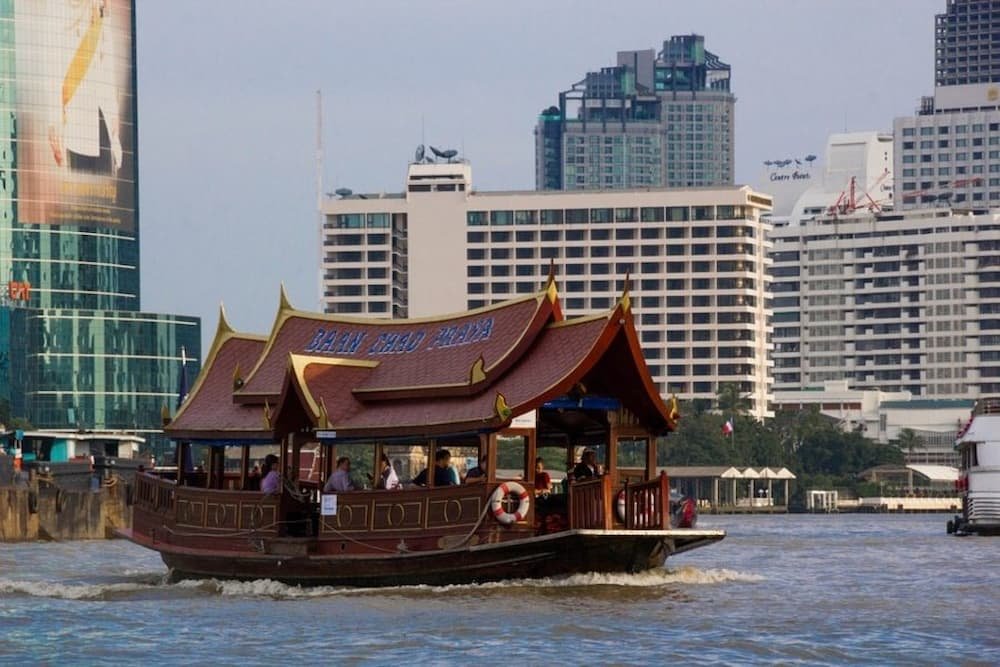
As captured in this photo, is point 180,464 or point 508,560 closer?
point 508,560

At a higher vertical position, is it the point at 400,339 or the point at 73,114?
the point at 73,114

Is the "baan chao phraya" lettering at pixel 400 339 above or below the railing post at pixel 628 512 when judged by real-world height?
above

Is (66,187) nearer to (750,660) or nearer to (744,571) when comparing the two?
(744,571)

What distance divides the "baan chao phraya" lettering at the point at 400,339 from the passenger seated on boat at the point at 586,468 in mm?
2207

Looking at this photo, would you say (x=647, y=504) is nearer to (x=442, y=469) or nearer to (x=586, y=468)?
(x=586, y=468)

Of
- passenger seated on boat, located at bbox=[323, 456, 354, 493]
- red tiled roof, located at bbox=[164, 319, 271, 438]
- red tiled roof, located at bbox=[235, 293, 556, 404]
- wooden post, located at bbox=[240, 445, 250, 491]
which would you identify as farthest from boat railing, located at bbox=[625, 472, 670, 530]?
wooden post, located at bbox=[240, 445, 250, 491]

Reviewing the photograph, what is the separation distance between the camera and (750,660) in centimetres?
2386

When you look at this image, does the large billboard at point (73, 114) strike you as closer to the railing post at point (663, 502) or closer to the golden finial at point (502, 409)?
the railing post at point (663, 502)

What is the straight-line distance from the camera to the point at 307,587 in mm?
32812

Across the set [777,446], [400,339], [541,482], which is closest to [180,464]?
[400,339]

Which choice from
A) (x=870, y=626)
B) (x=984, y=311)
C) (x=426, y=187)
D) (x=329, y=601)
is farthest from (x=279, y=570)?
(x=984, y=311)

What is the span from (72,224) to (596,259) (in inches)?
1907

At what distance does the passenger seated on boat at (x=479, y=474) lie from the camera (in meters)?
31.3

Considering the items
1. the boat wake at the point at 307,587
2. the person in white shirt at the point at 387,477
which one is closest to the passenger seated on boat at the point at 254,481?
the boat wake at the point at 307,587
